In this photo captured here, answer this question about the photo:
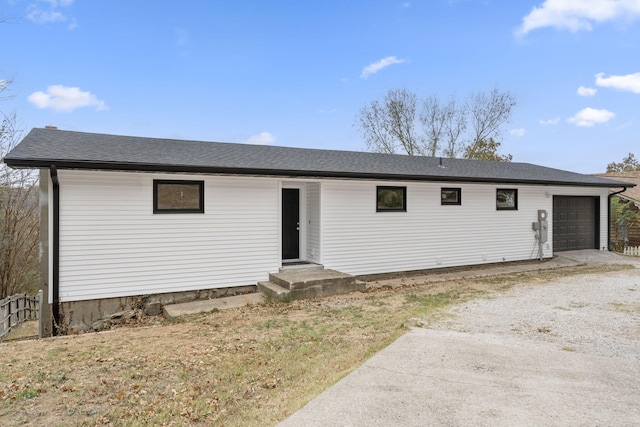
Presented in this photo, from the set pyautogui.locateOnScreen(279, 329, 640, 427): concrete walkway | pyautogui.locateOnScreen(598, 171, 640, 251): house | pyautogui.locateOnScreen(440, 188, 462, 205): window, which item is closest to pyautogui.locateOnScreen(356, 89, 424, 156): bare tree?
pyautogui.locateOnScreen(598, 171, 640, 251): house

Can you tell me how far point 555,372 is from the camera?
12.2 feet

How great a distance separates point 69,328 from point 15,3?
8397mm

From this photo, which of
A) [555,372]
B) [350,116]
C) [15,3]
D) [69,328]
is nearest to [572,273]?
[555,372]

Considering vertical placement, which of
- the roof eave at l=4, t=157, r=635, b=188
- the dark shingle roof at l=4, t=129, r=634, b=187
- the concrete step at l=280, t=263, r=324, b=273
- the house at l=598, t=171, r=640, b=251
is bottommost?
the concrete step at l=280, t=263, r=324, b=273

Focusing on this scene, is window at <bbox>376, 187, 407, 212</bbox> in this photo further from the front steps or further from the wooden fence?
the wooden fence

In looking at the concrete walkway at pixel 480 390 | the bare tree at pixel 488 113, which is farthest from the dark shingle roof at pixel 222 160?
the bare tree at pixel 488 113

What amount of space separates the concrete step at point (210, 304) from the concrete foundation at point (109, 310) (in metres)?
0.21

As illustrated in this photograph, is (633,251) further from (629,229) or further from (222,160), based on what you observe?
(222,160)

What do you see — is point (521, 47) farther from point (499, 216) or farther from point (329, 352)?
point (329, 352)

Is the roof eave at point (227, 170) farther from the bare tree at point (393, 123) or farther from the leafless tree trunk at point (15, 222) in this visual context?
the bare tree at point (393, 123)

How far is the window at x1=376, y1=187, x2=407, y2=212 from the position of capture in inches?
384

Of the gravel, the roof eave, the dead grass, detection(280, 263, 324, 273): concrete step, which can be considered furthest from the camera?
detection(280, 263, 324, 273): concrete step

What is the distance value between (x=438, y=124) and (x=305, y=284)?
951 inches

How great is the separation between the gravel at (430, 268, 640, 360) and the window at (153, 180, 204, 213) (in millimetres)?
5253
